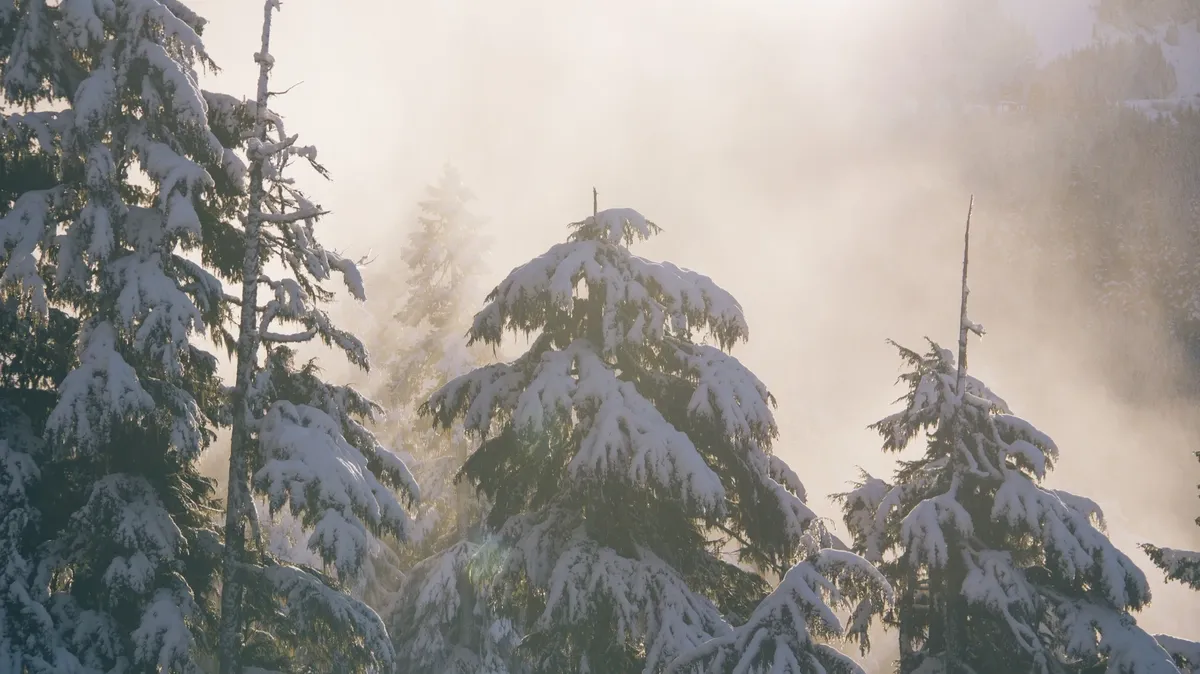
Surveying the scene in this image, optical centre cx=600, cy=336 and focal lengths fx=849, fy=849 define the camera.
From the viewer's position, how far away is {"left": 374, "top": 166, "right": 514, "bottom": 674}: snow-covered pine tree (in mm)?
22328

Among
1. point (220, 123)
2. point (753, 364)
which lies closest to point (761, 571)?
point (220, 123)

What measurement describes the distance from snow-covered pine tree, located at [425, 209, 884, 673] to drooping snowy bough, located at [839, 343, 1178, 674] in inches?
102

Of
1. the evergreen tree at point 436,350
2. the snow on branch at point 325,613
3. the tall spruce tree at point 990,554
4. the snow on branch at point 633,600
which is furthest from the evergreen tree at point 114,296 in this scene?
the evergreen tree at point 436,350

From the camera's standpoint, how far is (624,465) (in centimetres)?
900

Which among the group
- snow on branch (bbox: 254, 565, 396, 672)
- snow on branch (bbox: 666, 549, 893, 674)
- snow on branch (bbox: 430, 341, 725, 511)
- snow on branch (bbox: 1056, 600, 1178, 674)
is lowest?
snow on branch (bbox: 254, 565, 396, 672)

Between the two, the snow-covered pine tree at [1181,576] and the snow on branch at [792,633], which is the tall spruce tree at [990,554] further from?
the snow on branch at [792,633]

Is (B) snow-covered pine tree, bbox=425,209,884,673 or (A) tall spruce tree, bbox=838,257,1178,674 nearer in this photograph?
(B) snow-covered pine tree, bbox=425,209,884,673

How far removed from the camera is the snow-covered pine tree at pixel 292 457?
8.92 metres

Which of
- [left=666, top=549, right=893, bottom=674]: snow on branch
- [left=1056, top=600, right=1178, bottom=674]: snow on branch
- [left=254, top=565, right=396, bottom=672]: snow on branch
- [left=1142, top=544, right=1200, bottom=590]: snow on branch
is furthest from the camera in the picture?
[left=1142, top=544, right=1200, bottom=590]: snow on branch

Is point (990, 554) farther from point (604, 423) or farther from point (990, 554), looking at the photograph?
point (604, 423)

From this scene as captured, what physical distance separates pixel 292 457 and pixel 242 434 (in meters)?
0.90

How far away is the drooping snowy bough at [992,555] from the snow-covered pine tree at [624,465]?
259 cm

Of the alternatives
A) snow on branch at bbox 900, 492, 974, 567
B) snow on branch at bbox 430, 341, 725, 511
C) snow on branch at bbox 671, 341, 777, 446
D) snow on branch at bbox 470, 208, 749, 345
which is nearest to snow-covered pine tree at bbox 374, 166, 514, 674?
snow on branch at bbox 470, 208, 749, 345

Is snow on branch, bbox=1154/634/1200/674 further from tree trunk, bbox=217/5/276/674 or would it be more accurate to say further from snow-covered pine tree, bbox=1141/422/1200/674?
tree trunk, bbox=217/5/276/674
